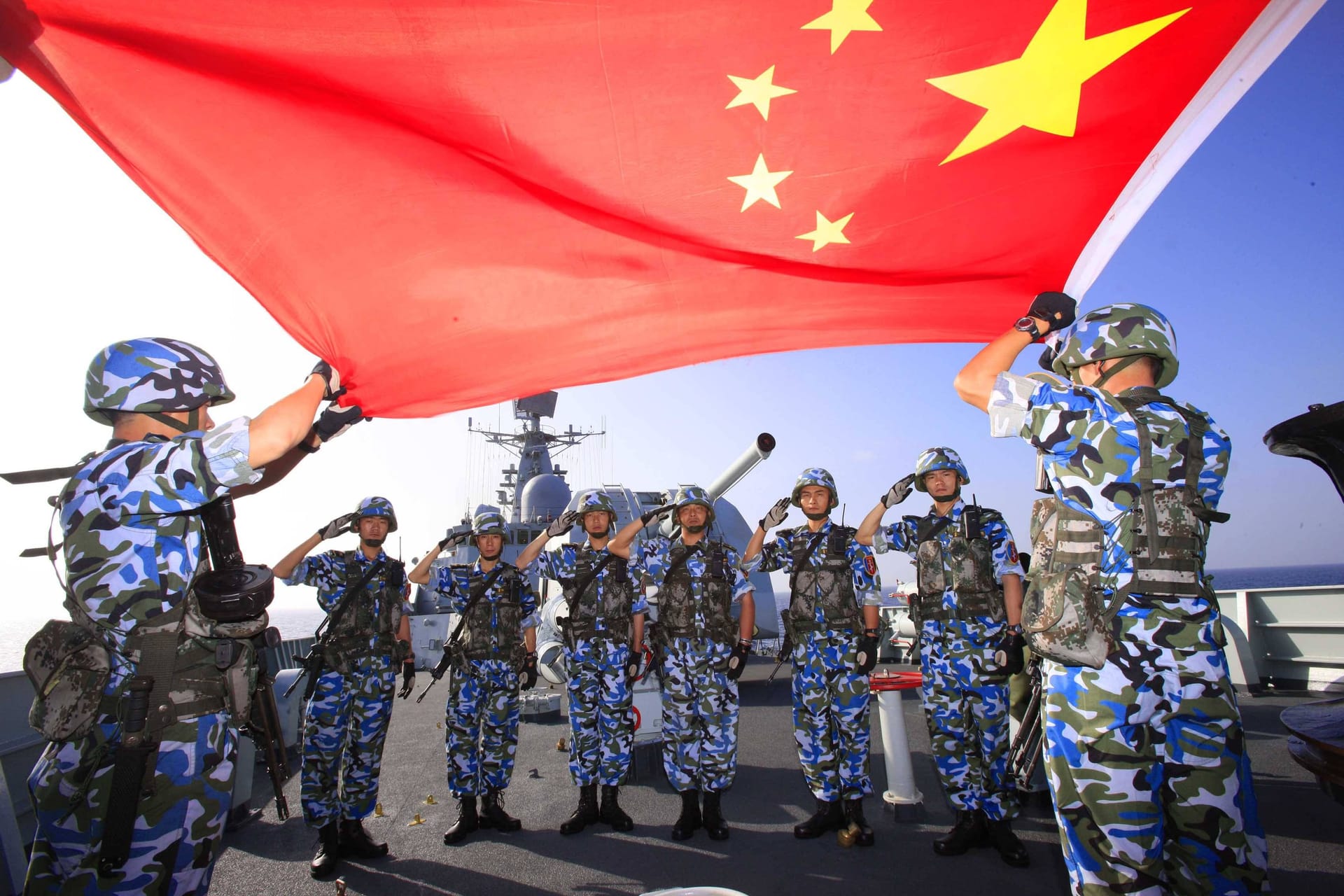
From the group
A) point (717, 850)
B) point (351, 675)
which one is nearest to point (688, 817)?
point (717, 850)

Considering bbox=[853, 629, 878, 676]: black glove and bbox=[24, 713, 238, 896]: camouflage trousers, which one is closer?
bbox=[24, 713, 238, 896]: camouflage trousers

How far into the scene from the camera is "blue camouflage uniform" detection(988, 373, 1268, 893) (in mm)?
1743

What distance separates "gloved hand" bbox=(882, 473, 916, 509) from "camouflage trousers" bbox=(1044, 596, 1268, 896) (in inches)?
106

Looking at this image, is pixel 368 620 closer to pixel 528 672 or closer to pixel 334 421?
pixel 528 672

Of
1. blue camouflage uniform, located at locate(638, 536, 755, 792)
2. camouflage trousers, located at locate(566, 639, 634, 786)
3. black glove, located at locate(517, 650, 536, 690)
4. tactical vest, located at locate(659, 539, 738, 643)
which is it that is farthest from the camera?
black glove, located at locate(517, 650, 536, 690)

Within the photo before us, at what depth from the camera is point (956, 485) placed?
4648mm

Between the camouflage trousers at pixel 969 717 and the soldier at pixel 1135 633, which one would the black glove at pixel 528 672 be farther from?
the soldier at pixel 1135 633

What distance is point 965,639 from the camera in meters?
4.09

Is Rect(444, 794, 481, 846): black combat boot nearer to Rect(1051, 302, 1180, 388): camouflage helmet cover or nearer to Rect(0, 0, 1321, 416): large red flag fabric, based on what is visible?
Rect(0, 0, 1321, 416): large red flag fabric

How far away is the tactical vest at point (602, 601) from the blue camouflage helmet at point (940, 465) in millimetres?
2258

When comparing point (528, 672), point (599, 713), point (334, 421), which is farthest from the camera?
point (528, 672)

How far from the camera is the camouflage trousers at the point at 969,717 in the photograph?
383 cm

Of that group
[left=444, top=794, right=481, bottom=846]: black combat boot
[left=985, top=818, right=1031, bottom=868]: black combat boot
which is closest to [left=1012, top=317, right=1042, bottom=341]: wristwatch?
[left=985, top=818, right=1031, bottom=868]: black combat boot

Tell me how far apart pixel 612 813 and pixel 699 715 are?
85 centimetres
